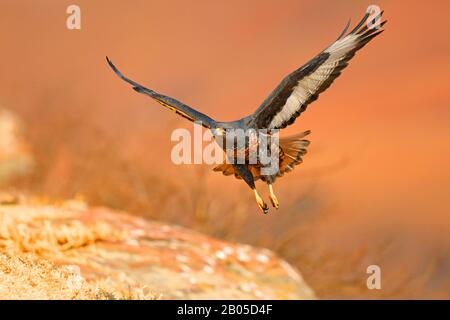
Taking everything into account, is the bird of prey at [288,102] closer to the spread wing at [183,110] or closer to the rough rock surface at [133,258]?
the spread wing at [183,110]

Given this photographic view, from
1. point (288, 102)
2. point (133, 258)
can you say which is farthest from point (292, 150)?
point (133, 258)

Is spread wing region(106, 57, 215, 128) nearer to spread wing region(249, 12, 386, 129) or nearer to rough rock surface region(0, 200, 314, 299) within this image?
spread wing region(249, 12, 386, 129)

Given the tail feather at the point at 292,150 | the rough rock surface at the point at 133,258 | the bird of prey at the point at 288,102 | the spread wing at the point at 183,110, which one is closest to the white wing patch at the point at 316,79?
the bird of prey at the point at 288,102

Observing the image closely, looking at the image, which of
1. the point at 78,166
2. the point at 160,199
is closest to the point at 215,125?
the point at 160,199

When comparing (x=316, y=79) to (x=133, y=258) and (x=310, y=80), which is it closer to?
(x=310, y=80)
